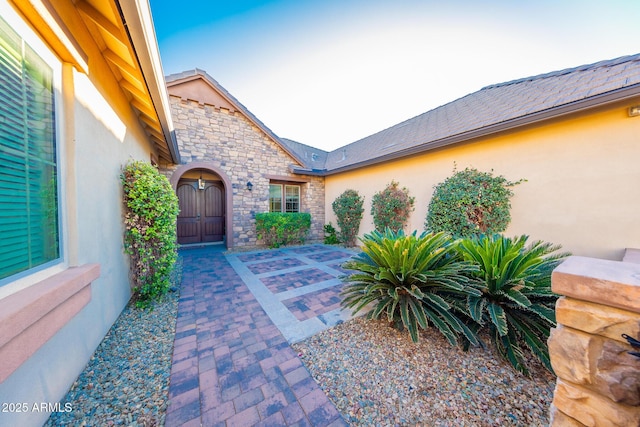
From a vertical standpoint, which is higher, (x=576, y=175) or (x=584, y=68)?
(x=584, y=68)

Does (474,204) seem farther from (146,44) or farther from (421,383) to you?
(146,44)

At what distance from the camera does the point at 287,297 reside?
3449 millimetres

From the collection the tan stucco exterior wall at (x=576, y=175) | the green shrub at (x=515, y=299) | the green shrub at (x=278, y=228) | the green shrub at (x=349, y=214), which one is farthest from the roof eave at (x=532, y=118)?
the green shrub at (x=278, y=228)

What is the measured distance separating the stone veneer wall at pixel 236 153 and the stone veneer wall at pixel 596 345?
746 cm

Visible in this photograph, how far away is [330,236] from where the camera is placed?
8453mm

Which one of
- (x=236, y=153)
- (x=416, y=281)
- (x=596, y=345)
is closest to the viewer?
(x=596, y=345)

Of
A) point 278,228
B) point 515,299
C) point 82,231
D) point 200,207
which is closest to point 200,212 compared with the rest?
point 200,207

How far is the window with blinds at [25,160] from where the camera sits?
1233 millimetres

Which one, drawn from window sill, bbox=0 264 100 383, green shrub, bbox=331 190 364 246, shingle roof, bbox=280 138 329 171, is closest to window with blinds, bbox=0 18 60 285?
window sill, bbox=0 264 100 383

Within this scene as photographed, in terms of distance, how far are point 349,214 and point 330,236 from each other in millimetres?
1324

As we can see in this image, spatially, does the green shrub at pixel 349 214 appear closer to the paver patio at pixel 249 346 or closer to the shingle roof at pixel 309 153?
the paver patio at pixel 249 346

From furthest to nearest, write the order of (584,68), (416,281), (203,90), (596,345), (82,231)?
(203,90)
(584,68)
(416,281)
(82,231)
(596,345)

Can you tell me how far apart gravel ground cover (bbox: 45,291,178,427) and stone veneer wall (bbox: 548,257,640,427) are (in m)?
2.44

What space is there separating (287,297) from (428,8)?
24.7ft
